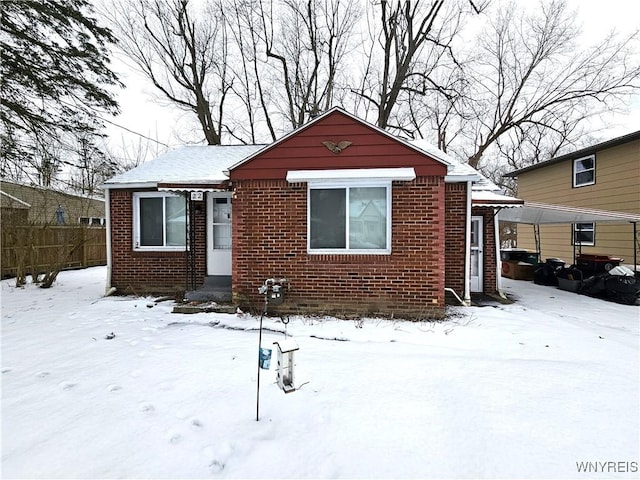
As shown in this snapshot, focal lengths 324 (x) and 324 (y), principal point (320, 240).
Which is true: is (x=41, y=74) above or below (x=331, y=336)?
above

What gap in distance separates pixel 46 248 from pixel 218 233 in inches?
331

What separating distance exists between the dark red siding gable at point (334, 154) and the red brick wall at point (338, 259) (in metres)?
0.24

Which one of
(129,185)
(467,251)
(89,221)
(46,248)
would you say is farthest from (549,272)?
(89,221)

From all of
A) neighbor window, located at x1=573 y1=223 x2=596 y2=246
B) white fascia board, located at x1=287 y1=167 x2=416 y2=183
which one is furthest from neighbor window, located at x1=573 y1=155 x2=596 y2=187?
white fascia board, located at x1=287 y1=167 x2=416 y2=183

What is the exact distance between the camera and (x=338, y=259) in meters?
6.37

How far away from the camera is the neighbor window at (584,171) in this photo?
12.0 m

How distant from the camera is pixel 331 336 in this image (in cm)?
530

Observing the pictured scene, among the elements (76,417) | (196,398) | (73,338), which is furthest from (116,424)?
(73,338)

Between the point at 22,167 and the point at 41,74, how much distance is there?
2.63 metres

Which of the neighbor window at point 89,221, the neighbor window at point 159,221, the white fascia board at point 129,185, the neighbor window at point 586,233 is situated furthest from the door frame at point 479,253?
the neighbor window at point 89,221

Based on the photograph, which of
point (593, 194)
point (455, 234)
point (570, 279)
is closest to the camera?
point (455, 234)

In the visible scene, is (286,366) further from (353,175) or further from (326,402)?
(353,175)

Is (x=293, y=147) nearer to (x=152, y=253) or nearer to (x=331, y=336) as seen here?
(x=331, y=336)

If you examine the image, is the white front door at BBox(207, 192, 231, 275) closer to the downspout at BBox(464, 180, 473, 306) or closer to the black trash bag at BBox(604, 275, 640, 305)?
the downspout at BBox(464, 180, 473, 306)
